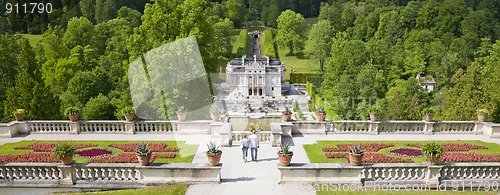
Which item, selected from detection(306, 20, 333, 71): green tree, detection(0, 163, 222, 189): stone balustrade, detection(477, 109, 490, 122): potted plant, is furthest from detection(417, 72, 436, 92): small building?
detection(0, 163, 222, 189): stone balustrade

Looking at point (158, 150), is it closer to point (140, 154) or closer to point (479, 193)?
point (140, 154)

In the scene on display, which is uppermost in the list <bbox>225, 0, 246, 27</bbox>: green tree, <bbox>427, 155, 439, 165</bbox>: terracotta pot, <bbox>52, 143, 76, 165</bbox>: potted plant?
<bbox>225, 0, 246, 27</bbox>: green tree

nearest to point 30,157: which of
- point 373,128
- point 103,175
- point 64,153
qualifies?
point 64,153

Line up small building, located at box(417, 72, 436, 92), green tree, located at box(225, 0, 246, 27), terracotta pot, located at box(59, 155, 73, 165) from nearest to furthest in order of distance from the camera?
terracotta pot, located at box(59, 155, 73, 165), small building, located at box(417, 72, 436, 92), green tree, located at box(225, 0, 246, 27)

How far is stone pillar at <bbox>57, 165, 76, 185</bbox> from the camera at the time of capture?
1628 cm

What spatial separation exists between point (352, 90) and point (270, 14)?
89197 mm

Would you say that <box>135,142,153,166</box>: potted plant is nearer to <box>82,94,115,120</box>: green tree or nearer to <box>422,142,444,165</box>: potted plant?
<box>422,142,444,165</box>: potted plant

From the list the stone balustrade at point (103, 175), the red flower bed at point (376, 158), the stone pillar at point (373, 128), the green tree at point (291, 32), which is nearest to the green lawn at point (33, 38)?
the green tree at point (291, 32)

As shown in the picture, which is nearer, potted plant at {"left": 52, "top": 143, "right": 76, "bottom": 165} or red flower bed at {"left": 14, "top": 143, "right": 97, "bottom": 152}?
potted plant at {"left": 52, "top": 143, "right": 76, "bottom": 165}

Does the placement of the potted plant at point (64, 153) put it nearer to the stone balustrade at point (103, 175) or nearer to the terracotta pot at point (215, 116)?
the stone balustrade at point (103, 175)

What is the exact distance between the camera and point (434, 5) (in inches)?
3489

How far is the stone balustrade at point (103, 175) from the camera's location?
53.4 ft

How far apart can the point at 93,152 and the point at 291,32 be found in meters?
89.2

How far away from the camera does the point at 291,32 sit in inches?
4181
